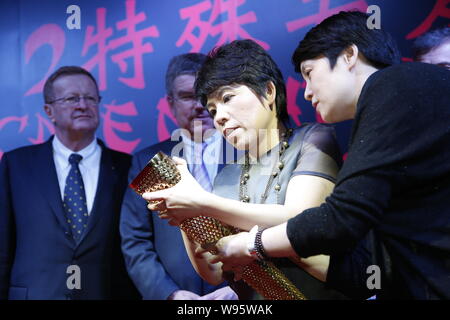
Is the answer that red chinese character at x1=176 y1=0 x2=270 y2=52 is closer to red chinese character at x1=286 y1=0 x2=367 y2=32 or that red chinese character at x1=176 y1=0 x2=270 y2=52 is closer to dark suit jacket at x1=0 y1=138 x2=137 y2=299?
red chinese character at x1=286 y1=0 x2=367 y2=32

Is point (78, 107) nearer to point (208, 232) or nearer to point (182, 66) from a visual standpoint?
point (182, 66)

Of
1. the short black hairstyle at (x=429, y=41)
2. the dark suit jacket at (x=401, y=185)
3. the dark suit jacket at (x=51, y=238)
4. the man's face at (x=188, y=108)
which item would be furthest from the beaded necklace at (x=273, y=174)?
the dark suit jacket at (x=51, y=238)

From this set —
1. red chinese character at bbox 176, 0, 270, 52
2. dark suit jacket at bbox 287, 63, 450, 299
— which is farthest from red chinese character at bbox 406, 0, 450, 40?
dark suit jacket at bbox 287, 63, 450, 299

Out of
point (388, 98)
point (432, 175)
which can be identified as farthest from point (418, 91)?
point (432, 175)

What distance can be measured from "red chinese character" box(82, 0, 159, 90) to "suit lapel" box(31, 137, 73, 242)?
43cm

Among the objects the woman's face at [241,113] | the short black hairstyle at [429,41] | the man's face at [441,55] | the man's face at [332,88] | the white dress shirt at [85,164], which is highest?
the short black hairstyle at [429,41]

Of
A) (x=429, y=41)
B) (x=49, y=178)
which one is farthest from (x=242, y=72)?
(x=49, y=178)

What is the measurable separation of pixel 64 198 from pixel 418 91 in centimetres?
185

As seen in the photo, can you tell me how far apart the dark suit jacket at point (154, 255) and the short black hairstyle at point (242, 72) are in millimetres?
574

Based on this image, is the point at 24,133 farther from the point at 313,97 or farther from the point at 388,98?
the point at 388,98

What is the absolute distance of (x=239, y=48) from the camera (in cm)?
194

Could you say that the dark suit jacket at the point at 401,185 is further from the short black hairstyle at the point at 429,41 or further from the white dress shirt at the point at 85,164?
the white dress shirt at the point at 85,164

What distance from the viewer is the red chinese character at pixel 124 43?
2754mm

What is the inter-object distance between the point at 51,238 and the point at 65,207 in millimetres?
161
